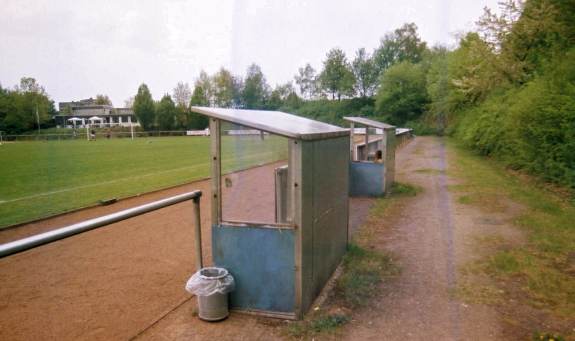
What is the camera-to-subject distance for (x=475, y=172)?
1614 cm

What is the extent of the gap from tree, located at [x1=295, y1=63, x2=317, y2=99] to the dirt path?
3344 inches

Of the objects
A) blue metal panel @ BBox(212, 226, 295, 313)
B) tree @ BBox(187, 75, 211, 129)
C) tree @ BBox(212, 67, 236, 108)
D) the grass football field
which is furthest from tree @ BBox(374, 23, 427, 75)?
blue metal panel @ BBox(212, 226, 295, 313)

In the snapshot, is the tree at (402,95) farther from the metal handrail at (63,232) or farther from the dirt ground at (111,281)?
the metal handrail at (63,232)

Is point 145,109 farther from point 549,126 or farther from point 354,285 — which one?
point 354,285

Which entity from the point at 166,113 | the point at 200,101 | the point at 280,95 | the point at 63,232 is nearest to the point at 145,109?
the point at 166,113

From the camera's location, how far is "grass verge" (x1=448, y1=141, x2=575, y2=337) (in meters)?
4.64

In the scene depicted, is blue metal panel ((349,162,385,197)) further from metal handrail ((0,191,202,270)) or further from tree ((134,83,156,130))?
tree ((134,83,156,130))

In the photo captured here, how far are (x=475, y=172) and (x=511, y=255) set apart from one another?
10750mm

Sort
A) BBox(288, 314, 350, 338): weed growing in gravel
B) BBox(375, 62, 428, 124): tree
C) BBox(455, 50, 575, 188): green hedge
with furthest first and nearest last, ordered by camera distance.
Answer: BBox(375, 62, 428, 124): tree < BBox(455, 50, 575, 188): green hedge < BBox(288, 314, 350, 338): weed growing in gravel

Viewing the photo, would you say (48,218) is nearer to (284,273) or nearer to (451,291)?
(284,273)

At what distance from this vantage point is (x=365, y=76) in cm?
8781

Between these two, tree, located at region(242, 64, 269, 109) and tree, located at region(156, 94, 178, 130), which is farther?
tree, located at region(156, 94, 178, 130)

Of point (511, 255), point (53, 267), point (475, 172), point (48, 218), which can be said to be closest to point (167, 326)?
point (53, 267)

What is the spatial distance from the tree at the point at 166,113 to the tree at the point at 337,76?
115 feet
